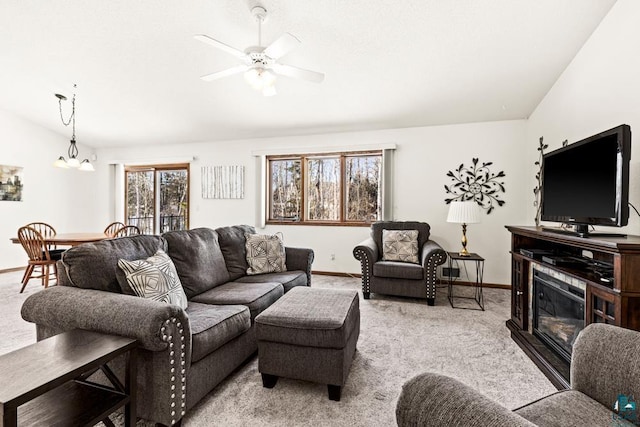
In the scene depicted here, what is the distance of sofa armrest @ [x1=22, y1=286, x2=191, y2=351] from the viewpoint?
132cm

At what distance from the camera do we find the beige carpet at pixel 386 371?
1604 millimetres

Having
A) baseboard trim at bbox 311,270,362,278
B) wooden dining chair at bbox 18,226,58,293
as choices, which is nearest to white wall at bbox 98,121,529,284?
baseboard trim at bbox 311,270,362,278

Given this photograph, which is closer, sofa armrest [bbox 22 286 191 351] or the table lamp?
sofa armrest [bbox 22 286 191 351]

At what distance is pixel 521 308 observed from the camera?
8.38 feet

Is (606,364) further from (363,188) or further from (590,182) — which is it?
(363,188)

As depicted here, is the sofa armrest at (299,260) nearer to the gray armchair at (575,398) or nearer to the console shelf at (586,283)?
the console shelf at (586,283)

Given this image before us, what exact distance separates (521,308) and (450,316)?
28.2 inches

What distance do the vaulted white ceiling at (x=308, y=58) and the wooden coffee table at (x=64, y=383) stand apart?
2673 millimetres

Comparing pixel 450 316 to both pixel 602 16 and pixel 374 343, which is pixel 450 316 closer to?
pixel 374 343

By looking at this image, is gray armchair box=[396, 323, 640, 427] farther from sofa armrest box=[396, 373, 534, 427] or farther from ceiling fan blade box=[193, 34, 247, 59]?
ceiling fan blade box=[193, 34, 247, 59]

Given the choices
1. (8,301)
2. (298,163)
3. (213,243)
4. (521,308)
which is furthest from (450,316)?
(8,301)

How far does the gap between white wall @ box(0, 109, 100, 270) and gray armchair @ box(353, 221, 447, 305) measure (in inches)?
221

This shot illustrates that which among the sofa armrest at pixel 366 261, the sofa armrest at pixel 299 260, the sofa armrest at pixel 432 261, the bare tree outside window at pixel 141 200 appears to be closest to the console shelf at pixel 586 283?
the sofa armrest at pixel 432 261

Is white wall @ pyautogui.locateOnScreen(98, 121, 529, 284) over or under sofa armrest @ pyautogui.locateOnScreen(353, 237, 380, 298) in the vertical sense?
over
